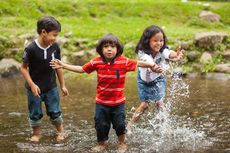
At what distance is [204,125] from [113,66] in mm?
1939

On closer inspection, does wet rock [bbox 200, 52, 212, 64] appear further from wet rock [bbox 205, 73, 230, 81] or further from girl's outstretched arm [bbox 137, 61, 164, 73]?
girl's outstretched arm [bbox 137, 61, 164, 73]

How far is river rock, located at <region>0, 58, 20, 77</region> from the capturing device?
11203 millimetres

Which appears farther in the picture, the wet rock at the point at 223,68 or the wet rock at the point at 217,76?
the wet rock at the point at 223,68

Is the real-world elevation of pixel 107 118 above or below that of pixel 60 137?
above

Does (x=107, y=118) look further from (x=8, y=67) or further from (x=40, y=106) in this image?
(x=8, y=67)

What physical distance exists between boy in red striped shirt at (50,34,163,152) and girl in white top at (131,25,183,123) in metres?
0.68

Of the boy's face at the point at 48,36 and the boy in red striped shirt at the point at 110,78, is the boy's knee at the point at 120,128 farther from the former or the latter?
the boy's face at the point at 48,36

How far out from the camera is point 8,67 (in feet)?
37.2

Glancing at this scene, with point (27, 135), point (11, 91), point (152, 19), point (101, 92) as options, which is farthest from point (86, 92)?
point (152, 19)

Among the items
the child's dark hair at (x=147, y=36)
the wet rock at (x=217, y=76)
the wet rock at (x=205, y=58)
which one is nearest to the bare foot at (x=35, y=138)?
the child's dark hair at (x=147, y=36)

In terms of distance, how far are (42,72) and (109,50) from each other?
105 centimetres

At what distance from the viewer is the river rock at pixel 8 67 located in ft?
36.8

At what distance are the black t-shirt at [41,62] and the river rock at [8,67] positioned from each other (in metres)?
5.92

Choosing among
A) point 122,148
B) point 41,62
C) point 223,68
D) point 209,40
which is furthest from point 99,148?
point 209,40
